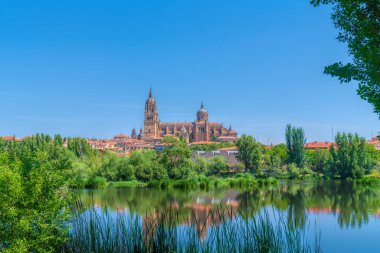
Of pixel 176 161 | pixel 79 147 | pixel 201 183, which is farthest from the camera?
pixel 79 147

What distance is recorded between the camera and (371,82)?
27.0ft

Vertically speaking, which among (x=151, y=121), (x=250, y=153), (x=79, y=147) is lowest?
(x=250, y=153)

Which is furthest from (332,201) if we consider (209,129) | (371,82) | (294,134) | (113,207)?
(209,129)

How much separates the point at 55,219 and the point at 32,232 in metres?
0.59

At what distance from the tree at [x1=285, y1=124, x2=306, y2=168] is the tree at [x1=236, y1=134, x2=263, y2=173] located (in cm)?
630

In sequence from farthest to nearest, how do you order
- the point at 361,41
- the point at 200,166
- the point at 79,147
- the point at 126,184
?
the point at 79,147 → the point at 200,166 → the point at 126,184 → the point at 361,41

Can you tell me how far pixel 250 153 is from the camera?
6084cm

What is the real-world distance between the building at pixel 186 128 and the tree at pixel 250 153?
99100mm

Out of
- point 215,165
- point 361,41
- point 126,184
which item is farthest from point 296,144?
point 361,41

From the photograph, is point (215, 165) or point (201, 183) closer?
point (201, 183)

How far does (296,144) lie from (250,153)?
8774 millimetres

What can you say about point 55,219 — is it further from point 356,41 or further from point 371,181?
point 371,181

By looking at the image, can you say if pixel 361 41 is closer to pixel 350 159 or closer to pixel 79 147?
pixel 350 159

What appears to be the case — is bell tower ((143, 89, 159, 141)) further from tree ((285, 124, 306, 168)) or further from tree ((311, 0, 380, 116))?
tree ((311, 0, 380, 116))
